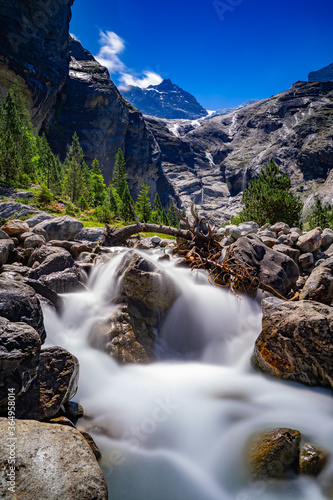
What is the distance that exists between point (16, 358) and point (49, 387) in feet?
2.72

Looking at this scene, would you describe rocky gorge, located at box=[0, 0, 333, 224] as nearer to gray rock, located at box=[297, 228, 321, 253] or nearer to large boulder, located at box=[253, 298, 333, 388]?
gray rock, located at box=[297, 228, 321, 253]

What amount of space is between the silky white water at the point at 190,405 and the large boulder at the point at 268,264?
4.01ft

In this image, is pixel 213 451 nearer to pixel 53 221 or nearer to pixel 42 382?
pixel 42 382

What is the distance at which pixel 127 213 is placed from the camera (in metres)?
40.8

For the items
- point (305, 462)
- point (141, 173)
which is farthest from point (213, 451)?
point (141, 173)

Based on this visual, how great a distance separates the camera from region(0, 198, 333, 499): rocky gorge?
2718mm

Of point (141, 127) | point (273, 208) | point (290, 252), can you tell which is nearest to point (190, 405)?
point (290, 252)

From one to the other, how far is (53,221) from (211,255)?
780cm

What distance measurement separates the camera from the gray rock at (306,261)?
906 centimetres

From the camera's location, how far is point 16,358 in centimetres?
291

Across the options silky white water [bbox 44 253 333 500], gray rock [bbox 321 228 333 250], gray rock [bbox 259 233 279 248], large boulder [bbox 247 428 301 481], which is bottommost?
silky white water [bbox 44 253 333 500]

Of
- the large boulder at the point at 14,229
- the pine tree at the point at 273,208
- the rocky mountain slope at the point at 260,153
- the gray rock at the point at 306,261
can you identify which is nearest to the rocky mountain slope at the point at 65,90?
the rocky mountain slope at the point at 260,153

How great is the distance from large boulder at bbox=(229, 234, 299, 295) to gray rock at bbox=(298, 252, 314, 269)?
114cm

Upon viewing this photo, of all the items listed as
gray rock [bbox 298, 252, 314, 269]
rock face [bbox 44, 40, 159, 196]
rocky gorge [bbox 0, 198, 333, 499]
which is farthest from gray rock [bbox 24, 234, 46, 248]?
rock face [bbox 44, 40, 159, 196]
